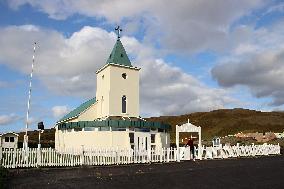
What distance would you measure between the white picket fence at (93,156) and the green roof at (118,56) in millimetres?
12825

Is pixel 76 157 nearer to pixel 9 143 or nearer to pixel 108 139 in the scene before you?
pixel 108 139

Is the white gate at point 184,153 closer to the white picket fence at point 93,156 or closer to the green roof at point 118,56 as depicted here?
the white picket fence at point 93,156

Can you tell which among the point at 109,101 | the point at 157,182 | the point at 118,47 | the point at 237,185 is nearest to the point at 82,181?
the point at 157,182

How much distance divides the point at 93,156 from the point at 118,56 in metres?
15.4

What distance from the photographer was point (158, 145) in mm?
31500

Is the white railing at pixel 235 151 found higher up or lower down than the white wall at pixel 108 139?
lower down

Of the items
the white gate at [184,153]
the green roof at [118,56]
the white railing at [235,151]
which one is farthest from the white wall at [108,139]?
the green roof at [118,56]

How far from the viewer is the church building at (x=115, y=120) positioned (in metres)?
30.5

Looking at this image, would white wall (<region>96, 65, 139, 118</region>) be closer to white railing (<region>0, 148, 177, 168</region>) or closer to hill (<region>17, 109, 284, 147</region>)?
white railing (<region>0, 148, 177, 168</region>)

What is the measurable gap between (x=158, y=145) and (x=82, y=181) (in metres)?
17.6

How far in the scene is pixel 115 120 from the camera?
3048 centimetres

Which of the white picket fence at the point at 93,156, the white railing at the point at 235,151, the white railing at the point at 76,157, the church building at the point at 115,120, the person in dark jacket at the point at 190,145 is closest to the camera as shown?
the white railing at the point at 76,157

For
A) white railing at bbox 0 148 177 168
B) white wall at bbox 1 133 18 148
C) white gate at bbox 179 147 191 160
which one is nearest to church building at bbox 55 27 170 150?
white gate at bbox 179 147 191 160

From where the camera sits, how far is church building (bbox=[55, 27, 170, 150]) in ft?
99.9
